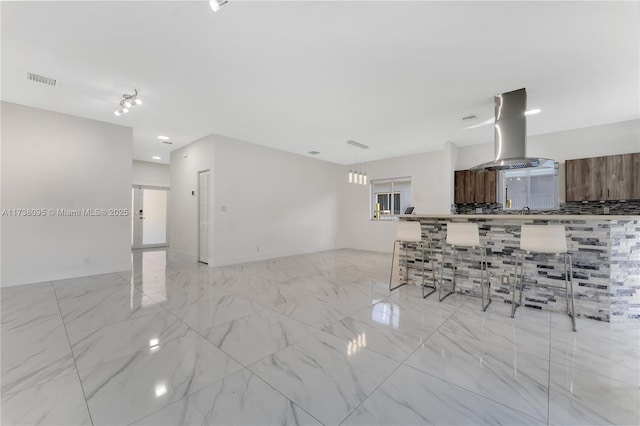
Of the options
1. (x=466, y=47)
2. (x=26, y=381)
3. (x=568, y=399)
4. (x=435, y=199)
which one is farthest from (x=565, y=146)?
(x=26, y=381)

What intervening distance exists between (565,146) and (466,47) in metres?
4.20

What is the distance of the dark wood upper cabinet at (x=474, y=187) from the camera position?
5627mm

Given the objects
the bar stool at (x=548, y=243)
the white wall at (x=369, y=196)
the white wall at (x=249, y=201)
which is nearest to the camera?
the bar stool at (x=548, y=243)

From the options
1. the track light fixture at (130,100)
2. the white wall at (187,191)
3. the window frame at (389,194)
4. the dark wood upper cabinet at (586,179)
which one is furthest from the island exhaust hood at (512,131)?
the white wall at (187,191)

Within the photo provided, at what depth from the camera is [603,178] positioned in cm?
443

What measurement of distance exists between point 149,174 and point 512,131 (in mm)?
9542

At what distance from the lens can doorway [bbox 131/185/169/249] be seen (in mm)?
8031

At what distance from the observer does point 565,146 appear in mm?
5066

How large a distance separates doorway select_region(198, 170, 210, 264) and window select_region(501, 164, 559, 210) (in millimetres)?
6749

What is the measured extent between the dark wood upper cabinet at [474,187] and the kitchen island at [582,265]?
2471mm

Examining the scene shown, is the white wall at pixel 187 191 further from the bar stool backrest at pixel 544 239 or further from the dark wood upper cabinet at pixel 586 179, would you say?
the dark wood upper cabinet at pixel 586 179

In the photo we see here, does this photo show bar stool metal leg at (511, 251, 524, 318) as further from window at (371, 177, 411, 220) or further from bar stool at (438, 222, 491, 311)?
window at (371, 177, 411, 220)

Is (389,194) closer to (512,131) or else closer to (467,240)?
(512,131)

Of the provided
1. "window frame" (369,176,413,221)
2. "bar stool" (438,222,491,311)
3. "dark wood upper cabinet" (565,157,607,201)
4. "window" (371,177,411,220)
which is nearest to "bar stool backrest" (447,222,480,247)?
"bar stool" (438,222,491,311)
